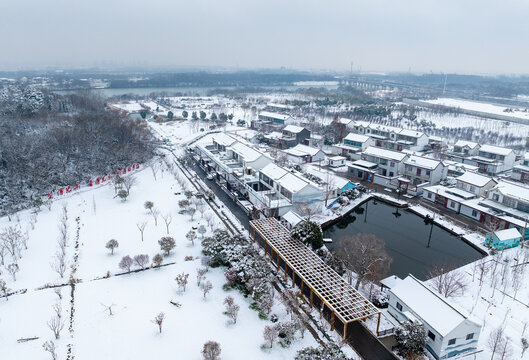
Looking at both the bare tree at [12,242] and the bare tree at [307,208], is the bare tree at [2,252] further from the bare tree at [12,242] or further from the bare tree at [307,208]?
the bare tree at [307,208]

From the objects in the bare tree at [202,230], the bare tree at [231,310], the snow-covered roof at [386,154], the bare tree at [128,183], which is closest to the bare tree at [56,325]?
the bare tree at [231,310]

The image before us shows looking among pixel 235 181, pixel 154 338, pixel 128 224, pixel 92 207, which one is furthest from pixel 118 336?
pixel 235 181

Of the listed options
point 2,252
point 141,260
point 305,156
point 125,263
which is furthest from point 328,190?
point 2,252

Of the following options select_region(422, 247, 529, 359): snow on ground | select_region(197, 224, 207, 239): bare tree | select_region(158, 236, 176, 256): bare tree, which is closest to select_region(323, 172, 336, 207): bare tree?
select_region(197, 224, 207, 239): bare tree

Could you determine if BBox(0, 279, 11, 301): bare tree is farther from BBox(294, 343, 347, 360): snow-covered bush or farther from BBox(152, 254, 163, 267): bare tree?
BBox(294, 343, 347, 360): snow-covered bush

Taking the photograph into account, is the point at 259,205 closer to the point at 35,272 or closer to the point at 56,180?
the point at 35,272

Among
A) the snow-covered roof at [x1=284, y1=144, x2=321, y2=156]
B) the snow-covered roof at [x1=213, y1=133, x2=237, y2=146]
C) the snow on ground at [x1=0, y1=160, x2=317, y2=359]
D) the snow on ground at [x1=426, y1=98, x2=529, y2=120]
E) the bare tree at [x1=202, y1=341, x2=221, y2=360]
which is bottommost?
the snow on ground at [x1=0, y1=160, x2=317, y2=359]
